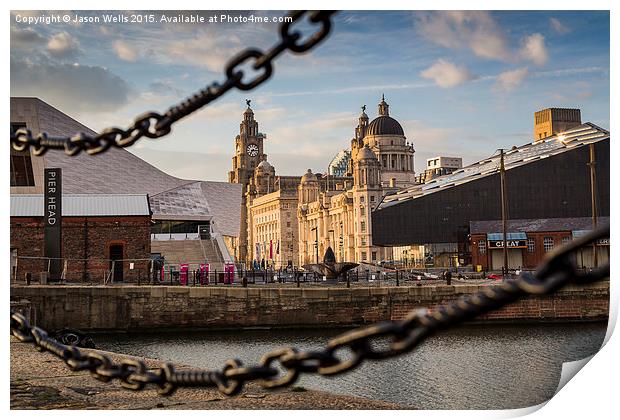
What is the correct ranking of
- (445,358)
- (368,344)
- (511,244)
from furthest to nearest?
(511,244)
(445,358)
(368,344)

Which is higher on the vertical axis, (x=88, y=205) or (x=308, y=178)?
(x=308, y=178)

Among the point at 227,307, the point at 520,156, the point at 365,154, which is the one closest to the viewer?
the point at 227,307

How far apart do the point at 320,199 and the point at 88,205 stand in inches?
2423

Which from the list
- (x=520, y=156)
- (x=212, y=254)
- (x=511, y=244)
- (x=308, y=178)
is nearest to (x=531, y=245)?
(x=511, y=244)

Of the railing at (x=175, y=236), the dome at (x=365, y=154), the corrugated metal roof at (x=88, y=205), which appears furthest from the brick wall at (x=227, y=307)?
the dome at (x=365, y=154)

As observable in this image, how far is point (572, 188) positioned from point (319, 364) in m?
43.2

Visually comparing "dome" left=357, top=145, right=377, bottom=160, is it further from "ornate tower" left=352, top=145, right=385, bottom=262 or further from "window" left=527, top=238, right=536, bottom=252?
"window" left=527, top=238, right=536, bottom=252

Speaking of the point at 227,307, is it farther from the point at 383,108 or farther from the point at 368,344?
the point at 383,108

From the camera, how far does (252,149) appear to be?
119 meters

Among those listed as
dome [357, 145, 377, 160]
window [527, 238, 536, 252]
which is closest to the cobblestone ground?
window [527, 238, 536, 252]

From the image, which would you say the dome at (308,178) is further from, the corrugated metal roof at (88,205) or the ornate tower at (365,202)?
the corrugated metal roof at (88,205)

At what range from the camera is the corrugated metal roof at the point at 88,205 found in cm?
2680

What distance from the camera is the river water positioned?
38.9ft
